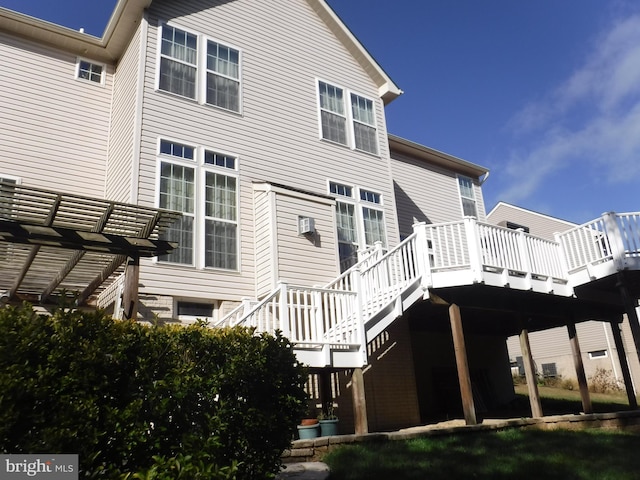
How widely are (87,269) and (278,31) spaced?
849 cm

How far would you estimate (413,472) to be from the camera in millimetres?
6387

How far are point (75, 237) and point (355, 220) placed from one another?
757cm

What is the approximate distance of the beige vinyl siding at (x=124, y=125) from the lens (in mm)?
10672

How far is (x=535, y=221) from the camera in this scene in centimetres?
2800

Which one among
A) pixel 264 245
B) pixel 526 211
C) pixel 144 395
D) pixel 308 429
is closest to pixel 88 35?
pixel 264 245

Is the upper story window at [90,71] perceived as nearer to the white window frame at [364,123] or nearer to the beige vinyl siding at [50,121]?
the beige vinyl siding at [50,121]

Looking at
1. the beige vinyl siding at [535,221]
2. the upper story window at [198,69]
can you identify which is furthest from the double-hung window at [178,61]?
the beige vinyl siding at [535,221]

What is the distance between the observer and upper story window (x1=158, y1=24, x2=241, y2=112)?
38.4 ft

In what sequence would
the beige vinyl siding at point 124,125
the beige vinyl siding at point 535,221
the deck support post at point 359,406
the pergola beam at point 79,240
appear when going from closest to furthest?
1. the pergola beam at point 79,240
2. the deck support post at point 359,406
3. the beige vinyl siding at point 124,125
4. the beige vinyl siding at point 535,221

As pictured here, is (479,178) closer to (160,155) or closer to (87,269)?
(160,155)

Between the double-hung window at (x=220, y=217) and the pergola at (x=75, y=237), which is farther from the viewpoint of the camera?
the double-hung window at (x=220, y=217)

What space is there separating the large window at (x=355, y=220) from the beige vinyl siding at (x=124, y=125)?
4.94 meters

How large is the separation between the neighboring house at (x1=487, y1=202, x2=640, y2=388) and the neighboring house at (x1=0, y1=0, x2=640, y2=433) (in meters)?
12.4

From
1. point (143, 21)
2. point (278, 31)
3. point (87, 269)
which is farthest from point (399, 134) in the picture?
point (87, 269)
